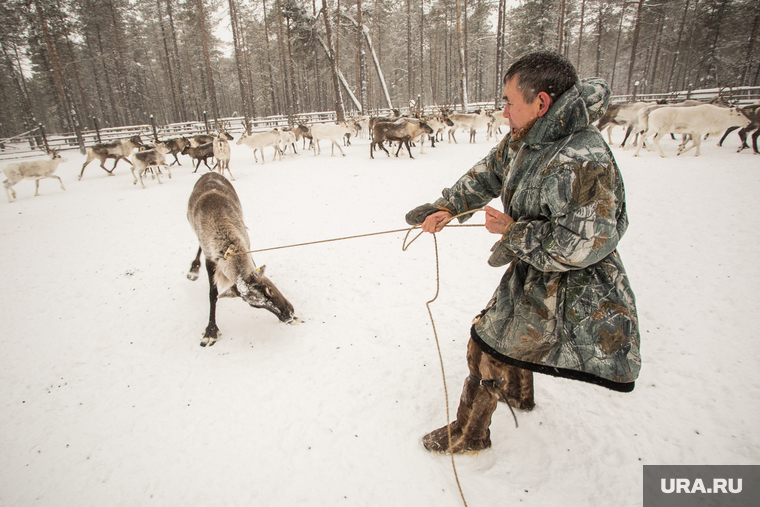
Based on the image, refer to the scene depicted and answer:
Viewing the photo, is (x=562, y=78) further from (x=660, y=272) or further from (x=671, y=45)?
(x=671, y=45)

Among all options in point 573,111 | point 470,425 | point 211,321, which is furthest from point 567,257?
point 211,321

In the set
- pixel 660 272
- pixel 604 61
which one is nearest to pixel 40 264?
pixel 660 272

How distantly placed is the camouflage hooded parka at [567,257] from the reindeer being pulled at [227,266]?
2269mm

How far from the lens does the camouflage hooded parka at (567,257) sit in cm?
120

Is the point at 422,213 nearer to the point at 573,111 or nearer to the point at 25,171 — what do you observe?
the point at 573,111

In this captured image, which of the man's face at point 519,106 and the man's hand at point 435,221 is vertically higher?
the man's face at point 519,106

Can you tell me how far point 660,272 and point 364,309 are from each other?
3.60 m

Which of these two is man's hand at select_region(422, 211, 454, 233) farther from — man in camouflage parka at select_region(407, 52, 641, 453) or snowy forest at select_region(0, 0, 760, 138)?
snowy forest at select_region(0, 0, 760, 138)

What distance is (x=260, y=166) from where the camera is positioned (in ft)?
43.4

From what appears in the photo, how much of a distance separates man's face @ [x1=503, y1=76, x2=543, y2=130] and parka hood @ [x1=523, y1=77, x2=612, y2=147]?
52 millimetres

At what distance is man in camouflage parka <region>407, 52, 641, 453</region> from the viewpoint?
3.95 feet

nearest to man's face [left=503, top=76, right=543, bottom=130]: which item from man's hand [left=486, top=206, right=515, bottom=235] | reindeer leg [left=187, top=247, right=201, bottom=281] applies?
man's hand [left=486, top=206, right=515, bottom=235]
